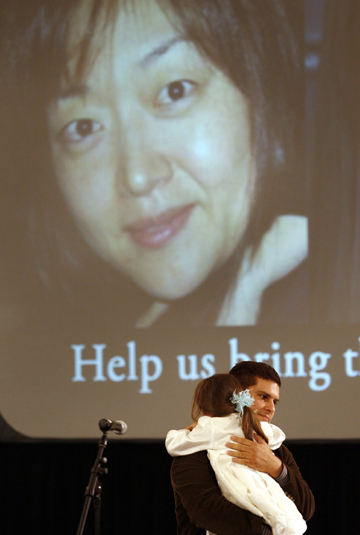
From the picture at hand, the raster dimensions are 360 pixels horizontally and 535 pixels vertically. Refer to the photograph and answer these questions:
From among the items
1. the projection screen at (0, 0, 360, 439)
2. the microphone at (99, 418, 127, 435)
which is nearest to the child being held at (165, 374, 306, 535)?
the microphone at (99, 418, 127, 435)

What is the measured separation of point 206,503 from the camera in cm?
148

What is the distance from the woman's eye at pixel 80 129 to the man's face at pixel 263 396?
2307 millimetres

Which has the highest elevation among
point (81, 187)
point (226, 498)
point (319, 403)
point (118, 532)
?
point (81, 187)

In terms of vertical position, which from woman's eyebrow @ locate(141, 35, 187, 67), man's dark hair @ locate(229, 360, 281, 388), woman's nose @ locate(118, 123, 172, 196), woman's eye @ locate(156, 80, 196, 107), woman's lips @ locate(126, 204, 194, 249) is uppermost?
woman's eyebrow @ locate(141, 35, 187, 67)

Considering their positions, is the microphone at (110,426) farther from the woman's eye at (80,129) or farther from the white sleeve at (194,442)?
the woman's eye at (80,129)

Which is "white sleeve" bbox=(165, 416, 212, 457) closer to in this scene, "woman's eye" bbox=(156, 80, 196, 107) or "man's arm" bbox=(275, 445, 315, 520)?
"man's arm" bbox=(275, 445, 315, 520)

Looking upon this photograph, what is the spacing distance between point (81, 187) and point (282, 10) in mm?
1428

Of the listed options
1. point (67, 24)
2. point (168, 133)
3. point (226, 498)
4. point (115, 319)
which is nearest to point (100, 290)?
point (115, 319)

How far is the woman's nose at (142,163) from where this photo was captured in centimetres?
358

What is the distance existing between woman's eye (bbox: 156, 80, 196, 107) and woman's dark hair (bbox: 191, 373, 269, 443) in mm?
2345

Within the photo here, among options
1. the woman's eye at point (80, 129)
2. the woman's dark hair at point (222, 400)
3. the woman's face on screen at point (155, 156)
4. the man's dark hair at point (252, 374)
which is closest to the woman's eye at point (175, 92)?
the woman's face on screen at point (155, 156)

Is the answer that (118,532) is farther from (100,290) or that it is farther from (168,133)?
(168,133)

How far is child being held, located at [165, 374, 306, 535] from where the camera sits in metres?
1.48

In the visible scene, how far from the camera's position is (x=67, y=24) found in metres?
3.73
